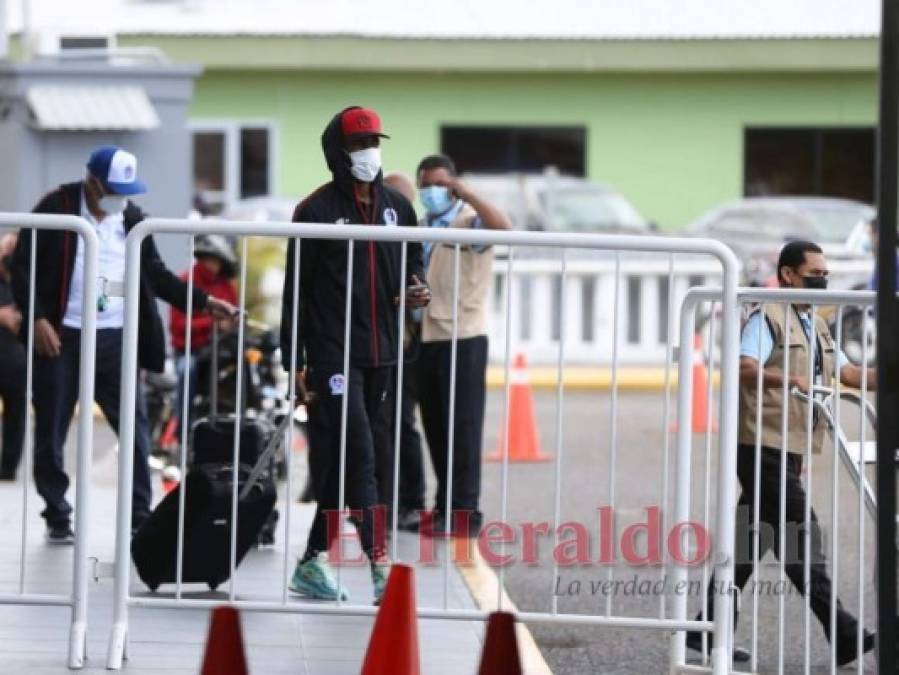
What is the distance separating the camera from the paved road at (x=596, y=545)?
8461 millimetres

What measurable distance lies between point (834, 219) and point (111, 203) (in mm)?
20416

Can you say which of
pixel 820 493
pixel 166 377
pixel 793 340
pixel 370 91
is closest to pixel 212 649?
pixel 793 340

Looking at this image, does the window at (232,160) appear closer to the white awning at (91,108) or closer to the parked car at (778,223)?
the parked car at (778,223)

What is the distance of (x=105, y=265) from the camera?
8883 millimetres

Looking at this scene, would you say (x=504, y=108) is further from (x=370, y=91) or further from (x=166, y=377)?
(x=166, y=377)

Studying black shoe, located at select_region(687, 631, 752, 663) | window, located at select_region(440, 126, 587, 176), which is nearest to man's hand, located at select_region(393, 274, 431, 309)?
black shoe, located at select_region(687, 631, 752, 663)

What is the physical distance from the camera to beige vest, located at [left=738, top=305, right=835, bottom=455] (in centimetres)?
748

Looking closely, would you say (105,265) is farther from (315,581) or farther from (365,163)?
(315,581)

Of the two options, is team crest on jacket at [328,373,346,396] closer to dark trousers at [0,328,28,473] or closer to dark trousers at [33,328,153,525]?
A: dark trousers at [33,328,153,525]

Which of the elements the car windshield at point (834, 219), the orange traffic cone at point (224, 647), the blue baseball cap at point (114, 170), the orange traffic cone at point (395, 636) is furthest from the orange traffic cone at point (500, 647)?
the car windshield at point (834, 219)

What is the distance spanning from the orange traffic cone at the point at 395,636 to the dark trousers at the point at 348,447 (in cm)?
143

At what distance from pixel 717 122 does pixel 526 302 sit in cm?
1464

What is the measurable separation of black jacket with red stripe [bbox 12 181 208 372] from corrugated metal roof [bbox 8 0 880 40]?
25.0 metres

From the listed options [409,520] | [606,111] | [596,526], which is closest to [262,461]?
[409,520]
